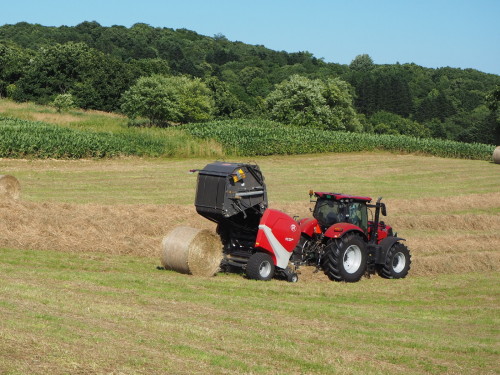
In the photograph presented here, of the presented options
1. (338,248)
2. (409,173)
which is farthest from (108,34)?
(338,248)

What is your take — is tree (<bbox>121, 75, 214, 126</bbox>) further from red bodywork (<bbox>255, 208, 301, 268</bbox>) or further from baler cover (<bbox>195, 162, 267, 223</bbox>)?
red bodywork (<bbox>255, 208, 301, 268</bbox>)

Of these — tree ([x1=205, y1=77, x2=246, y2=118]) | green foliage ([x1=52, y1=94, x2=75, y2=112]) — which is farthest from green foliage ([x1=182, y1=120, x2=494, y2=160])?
tree ([x1=205, y1=77, x2=246, y2=118])

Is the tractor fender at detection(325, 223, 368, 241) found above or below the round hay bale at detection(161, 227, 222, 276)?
above

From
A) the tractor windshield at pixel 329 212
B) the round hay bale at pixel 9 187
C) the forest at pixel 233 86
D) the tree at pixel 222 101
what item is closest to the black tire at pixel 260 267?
the tractor windshield at pixel 329 212

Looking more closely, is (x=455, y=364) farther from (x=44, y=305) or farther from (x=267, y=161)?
(x=267, y=161)

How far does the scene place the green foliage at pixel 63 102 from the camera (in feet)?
242

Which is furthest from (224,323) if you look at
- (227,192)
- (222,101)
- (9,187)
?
(222,101)

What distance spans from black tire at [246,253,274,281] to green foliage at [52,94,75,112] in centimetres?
6000

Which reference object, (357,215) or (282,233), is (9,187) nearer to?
(282,233)

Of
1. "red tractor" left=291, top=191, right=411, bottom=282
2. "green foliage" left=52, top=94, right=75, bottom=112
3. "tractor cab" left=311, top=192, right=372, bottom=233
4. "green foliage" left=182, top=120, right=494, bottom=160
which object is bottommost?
"red tractor" left=291, top=191, right=411, bottom=282

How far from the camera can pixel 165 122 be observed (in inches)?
2788

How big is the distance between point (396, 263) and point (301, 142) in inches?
1393

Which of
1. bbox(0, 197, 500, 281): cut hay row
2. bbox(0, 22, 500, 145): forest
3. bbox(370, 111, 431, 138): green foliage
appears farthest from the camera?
bbox(370, 111, 431, 138): green foliage

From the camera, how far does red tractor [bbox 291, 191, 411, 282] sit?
16.6 metres
